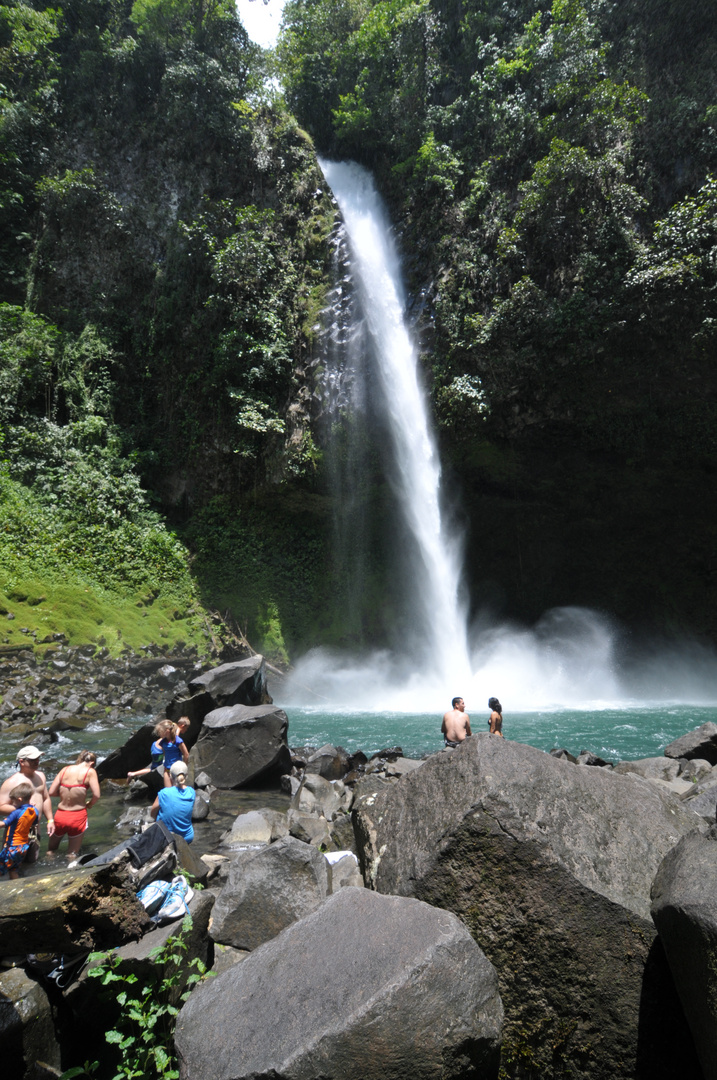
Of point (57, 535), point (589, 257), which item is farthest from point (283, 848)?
point (589, 257)

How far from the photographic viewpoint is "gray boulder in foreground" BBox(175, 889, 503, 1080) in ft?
7.38

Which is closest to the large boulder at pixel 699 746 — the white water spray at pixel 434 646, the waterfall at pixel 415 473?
the white water spray at pixel 434 646

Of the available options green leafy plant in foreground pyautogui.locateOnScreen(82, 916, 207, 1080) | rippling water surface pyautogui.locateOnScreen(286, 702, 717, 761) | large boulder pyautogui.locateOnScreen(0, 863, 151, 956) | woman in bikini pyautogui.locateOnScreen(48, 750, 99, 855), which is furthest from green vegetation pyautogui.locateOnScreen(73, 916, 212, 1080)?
rippling water surface pyautogui.locateOnScreen(286, 702, 717, 761)

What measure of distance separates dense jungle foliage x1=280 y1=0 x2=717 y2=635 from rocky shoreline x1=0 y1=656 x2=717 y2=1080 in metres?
15.8

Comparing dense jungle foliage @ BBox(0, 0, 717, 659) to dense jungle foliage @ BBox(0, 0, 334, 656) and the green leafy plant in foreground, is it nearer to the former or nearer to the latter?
dense jungle foliage @ BBox(0, 0, 334, 656)

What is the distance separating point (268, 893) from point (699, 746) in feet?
24.7

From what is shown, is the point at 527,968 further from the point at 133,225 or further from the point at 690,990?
the point at 133,225

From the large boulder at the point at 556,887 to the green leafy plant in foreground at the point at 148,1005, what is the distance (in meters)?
1.11

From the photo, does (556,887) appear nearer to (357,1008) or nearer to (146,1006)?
(357,1008)

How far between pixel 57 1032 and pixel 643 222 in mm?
19595

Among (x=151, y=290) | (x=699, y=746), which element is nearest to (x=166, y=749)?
(x=699, y=746)

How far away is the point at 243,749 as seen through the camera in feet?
29.4

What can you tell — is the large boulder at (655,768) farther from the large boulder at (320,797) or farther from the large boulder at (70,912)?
the large boulder at (70,912)

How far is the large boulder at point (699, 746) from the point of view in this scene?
8.80 meters
